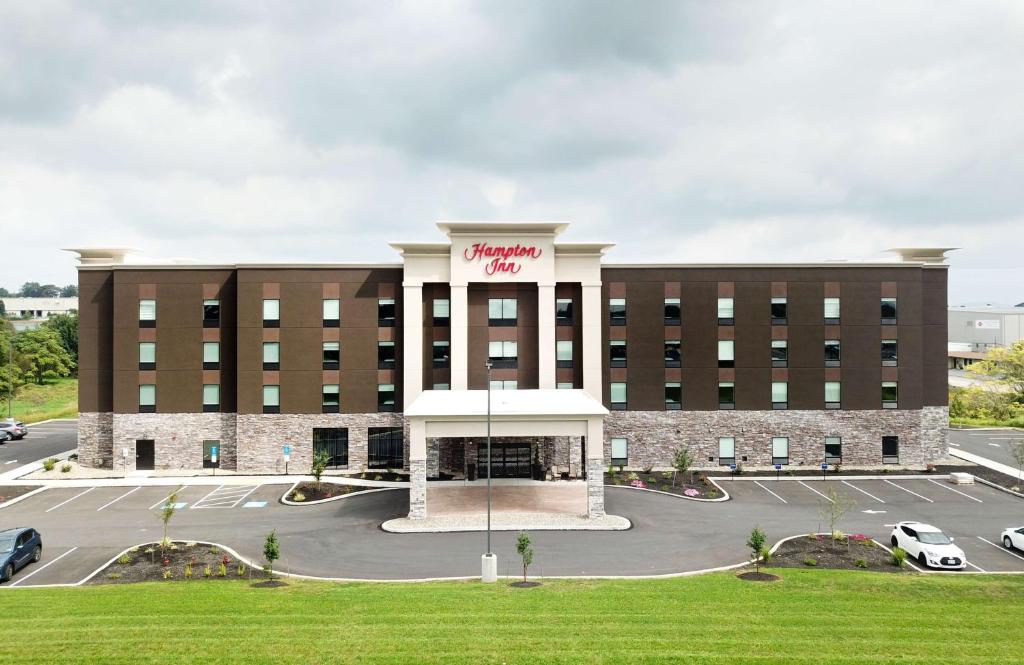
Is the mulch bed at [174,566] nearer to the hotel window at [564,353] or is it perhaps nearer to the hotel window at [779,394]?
the hotel window at [564,353]

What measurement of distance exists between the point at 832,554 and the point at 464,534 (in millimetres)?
16722

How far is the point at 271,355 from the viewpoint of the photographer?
157ft

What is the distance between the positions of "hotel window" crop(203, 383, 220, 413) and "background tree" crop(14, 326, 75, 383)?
2795 inches

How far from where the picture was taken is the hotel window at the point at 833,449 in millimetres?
48812

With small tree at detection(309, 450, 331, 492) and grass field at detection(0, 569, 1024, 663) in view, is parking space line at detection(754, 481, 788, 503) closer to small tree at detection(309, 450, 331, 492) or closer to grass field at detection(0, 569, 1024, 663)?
grass field at detection(0, 569, 1024, 663)

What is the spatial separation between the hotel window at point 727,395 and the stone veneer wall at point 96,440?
4456cm

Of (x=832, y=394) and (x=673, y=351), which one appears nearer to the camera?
(x=673, y=351)

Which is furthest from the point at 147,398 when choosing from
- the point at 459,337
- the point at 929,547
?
the point at 929,547

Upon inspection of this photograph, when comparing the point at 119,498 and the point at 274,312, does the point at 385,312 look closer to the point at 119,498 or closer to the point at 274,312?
the point at 274,312

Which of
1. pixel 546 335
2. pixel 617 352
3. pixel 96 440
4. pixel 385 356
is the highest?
pixel 546 335

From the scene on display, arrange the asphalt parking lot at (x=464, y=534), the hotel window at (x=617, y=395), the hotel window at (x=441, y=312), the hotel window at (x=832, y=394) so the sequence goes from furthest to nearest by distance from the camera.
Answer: the hotel window at (x=832, y=394)
the hotel window at (x=617, y=395)
the hotel window at (x=441, y=312)
the asphalt parking lot at (x=464, y=534)

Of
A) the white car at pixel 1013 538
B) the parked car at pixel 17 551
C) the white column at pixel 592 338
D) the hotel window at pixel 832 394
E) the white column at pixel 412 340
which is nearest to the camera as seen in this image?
the parked car at pixel 17 551

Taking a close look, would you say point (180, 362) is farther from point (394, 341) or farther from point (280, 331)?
point (394, 341)

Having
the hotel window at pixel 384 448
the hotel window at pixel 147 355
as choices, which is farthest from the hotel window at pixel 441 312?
the hotel window at pixel 147 355
